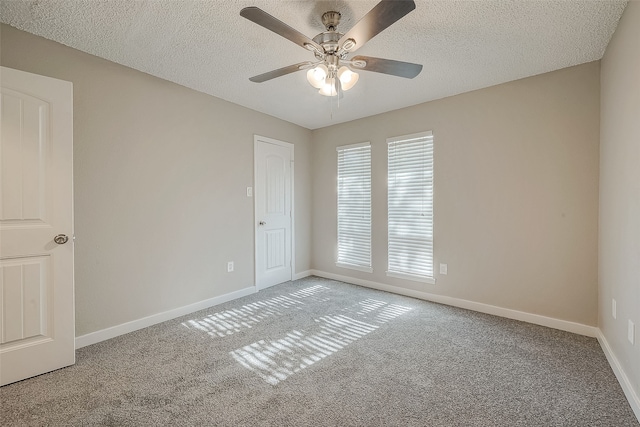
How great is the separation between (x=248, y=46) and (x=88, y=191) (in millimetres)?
1852

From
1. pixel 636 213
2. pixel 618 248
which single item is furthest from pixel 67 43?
pixel 618 248

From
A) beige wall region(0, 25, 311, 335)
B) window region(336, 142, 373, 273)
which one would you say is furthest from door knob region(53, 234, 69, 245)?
window region(336, 142, 373, 273)

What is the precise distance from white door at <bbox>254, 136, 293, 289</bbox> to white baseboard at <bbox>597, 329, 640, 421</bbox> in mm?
3537

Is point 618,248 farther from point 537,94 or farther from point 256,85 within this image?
point 256,85

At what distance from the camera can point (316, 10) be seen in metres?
1.94

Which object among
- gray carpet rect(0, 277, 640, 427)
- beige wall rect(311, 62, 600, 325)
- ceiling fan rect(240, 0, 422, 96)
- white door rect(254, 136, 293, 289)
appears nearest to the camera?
ceiling fan rect(240, 0, 422, 96)

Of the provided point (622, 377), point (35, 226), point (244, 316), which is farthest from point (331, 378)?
point (35, 226)

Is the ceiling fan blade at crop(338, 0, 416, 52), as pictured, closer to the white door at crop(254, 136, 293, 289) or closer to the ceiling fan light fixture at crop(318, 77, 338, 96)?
the ceiling fan light fixture at crop(318, 77, 338, 96)

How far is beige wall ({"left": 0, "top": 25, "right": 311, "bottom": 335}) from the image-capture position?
248 centimetres

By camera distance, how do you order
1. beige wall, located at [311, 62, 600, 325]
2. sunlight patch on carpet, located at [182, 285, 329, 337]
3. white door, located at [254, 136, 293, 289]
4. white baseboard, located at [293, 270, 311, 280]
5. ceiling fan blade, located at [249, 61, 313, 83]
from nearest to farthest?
ceiling fan blade, located at [249, 61, 313, 83], beige wall, located at [311, 62, 600, 325], sunlight patch on carpet, located at [182, 285, 329, 337], white door, located at [254, 136, 293, 289], white baseboard, located at [293, 270, 311, 280]

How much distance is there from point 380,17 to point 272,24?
0.59 m

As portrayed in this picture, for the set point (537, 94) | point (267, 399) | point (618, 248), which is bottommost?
point (267, 399)

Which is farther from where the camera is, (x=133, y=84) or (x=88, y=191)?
(x=133, y=84)

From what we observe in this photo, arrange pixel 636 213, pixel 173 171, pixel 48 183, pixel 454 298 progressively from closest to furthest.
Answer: pixel 636 213
pixel 48 183
pixel 173 171
pixel 454 298
